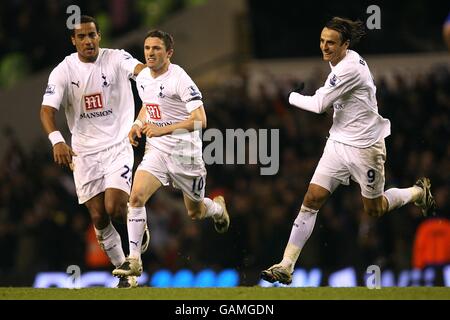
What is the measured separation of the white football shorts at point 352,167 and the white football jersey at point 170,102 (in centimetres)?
142

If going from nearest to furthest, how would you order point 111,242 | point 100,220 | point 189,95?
point 189,95, point 100,220, point 111,242

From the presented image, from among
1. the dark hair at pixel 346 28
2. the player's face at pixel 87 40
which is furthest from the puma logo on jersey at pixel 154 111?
the dark hair at pixel 346 28

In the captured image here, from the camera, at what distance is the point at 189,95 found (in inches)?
482

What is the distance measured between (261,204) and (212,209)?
4.62 meters

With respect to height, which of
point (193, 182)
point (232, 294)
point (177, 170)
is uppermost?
point (177, 170)

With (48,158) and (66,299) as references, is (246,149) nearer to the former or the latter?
(48,158)

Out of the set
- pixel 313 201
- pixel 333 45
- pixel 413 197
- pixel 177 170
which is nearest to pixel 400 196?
pixel 413 197

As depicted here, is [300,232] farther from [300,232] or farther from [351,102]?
[351,102]

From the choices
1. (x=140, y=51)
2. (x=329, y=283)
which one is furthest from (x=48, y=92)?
(x=140, y=51)

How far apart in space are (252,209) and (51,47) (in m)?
5.85

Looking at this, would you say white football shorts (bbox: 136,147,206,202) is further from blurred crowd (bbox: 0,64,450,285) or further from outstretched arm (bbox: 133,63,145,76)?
blurred crowd (bbox: 0,64,450,285)

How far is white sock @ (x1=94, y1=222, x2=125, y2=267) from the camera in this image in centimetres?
1279

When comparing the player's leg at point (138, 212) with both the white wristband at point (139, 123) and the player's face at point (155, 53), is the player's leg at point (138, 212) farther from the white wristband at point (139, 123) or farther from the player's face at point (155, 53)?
the player's face at point (155, 53)

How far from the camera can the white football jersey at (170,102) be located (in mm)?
12297
